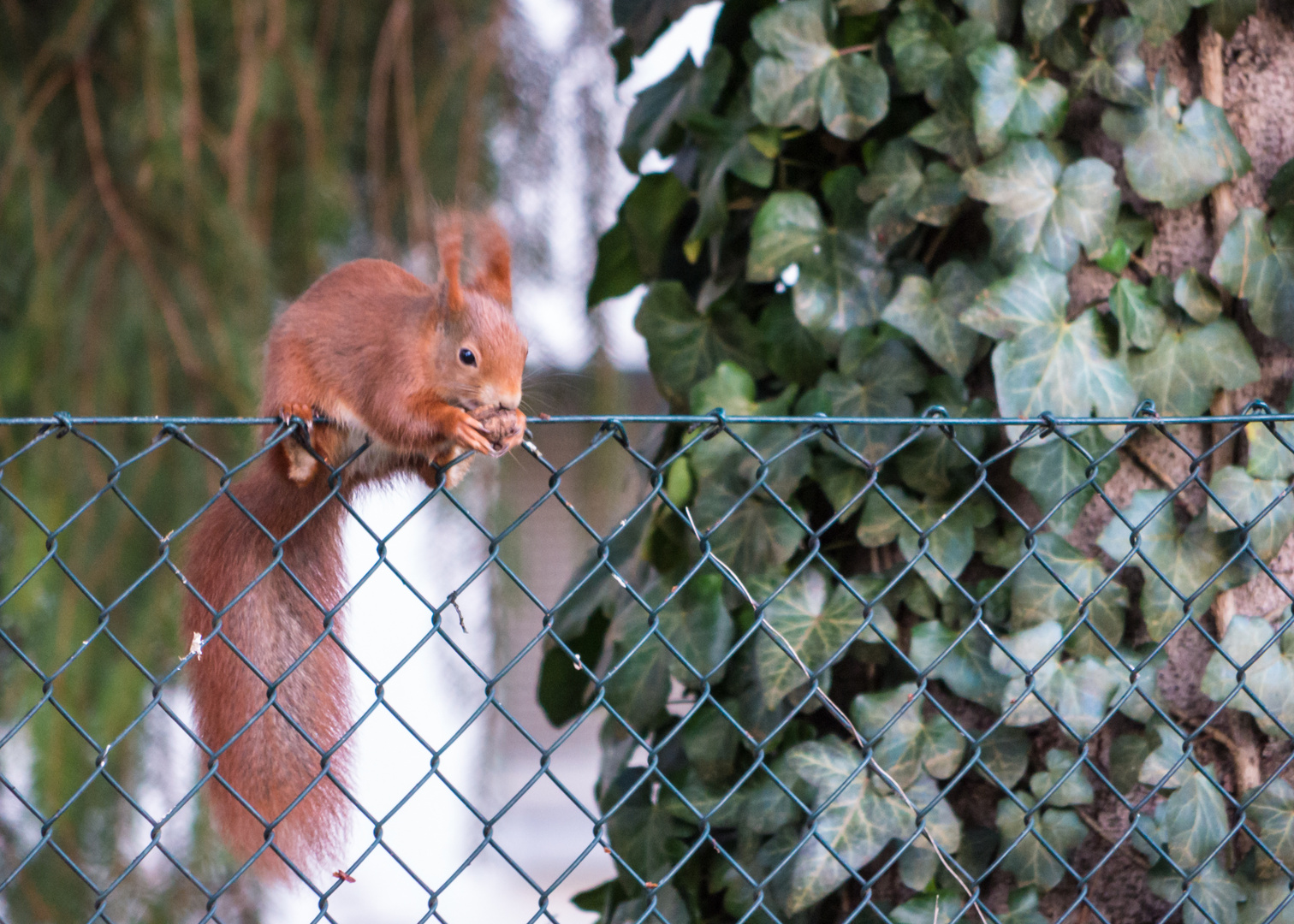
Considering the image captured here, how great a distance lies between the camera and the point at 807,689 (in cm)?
127

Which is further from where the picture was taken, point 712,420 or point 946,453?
point 946,453

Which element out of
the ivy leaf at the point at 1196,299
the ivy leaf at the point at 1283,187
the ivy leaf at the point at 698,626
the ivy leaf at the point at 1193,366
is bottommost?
the ivy leaf at the point at 698,626

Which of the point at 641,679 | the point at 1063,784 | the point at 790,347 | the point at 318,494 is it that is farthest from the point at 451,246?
the point at 1063,784

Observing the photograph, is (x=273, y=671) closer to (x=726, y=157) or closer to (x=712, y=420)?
(x=712, y=420)

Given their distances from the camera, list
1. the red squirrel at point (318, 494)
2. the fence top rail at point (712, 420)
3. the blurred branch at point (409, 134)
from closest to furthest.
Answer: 1. the fence top rail at point (712, 420)
2. the red squirrel at point (318, 494)
3. the blurred branch at point (409, 134)

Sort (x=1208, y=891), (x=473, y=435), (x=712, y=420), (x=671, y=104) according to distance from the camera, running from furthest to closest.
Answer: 1. (x=671, y=104)
2. (x=1208, y=891)
3. (x=473, y=435)
4. (x=712, y=420)

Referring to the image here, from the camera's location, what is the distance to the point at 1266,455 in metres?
1.24

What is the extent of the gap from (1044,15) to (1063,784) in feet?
2.61

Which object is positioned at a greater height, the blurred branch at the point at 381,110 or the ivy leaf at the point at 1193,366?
the blurred branch at the point at 381,110

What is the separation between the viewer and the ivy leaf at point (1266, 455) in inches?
48.6

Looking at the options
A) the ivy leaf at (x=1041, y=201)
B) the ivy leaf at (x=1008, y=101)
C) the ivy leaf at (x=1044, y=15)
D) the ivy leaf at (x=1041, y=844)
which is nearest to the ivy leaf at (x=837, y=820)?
the ivy leaf at (x=1041, y=844)

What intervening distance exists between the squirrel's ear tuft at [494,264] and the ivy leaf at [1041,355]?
518 mm

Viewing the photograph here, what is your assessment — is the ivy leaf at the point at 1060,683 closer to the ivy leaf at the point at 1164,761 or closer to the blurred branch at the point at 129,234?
the ivy leaf at the point at 1164,761

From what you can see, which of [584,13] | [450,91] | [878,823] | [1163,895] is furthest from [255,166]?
[1163,895]
